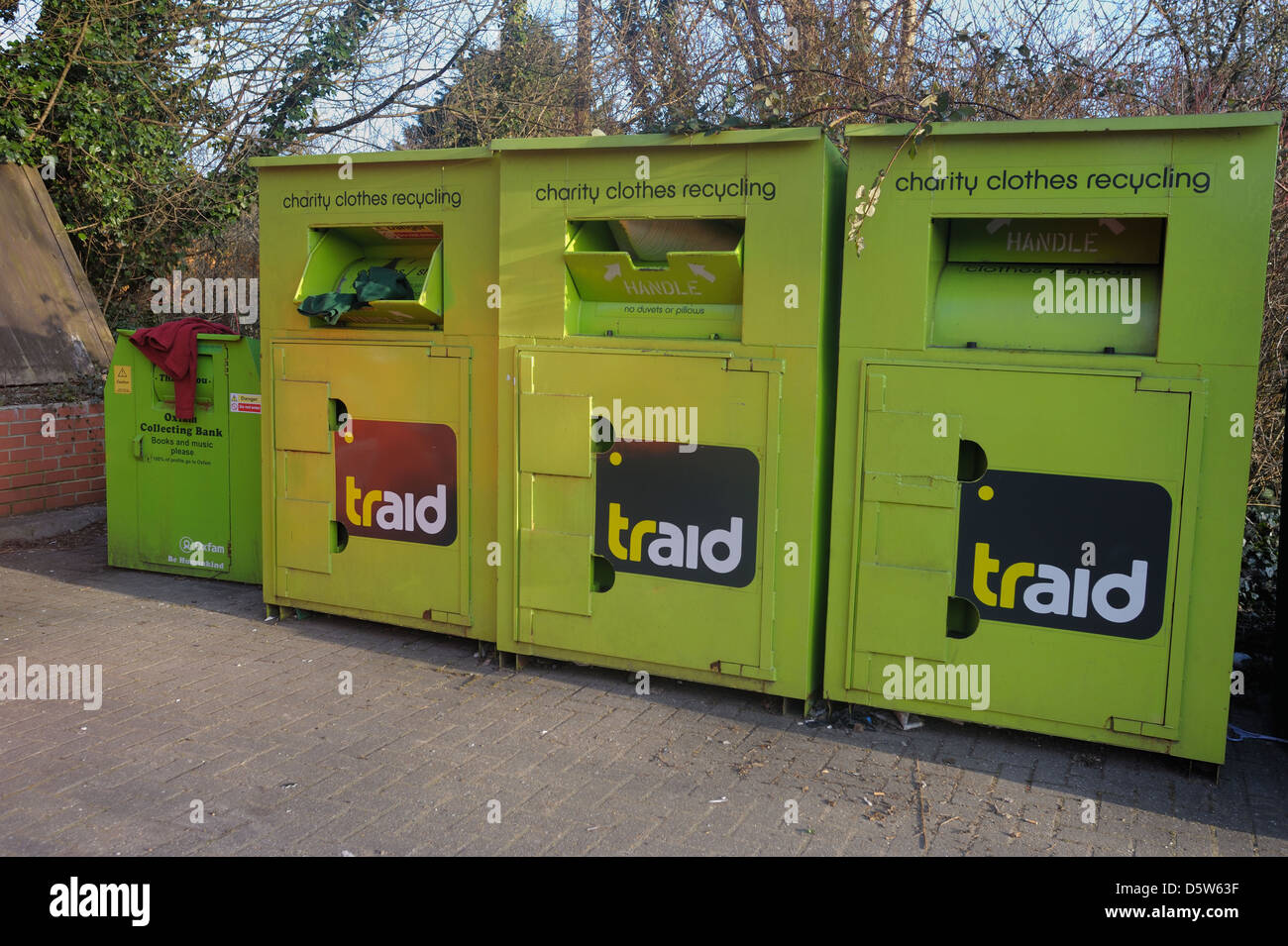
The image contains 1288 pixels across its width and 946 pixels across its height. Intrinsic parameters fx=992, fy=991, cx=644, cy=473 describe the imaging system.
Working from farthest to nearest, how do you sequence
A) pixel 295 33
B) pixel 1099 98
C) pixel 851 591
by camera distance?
pixel 295 33, pixel 1099 98, pixel 851 591

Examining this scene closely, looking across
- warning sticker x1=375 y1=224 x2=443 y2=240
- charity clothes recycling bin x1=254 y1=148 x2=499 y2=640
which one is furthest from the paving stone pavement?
warning sticker x1=375 y1=224 x2=443 y2=240

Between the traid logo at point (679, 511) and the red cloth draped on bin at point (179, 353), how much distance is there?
3023 millimetres

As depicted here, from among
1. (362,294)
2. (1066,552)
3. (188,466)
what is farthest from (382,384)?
(1066,552)

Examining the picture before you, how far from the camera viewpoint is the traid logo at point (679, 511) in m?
4.30

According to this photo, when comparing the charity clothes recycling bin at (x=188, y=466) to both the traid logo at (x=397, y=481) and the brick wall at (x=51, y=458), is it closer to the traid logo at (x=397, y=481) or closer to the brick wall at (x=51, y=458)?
the traid logo at (x=397, y=481)

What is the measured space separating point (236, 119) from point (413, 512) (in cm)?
746

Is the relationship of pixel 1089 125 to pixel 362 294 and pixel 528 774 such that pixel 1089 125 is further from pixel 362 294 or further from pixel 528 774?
pixel 362 294

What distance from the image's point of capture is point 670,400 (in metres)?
4.36

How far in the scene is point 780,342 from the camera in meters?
4.16

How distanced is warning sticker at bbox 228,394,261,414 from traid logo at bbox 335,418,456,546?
111 cm

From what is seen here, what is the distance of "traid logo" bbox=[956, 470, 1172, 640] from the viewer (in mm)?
3709

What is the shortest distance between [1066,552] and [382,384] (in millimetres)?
3319
